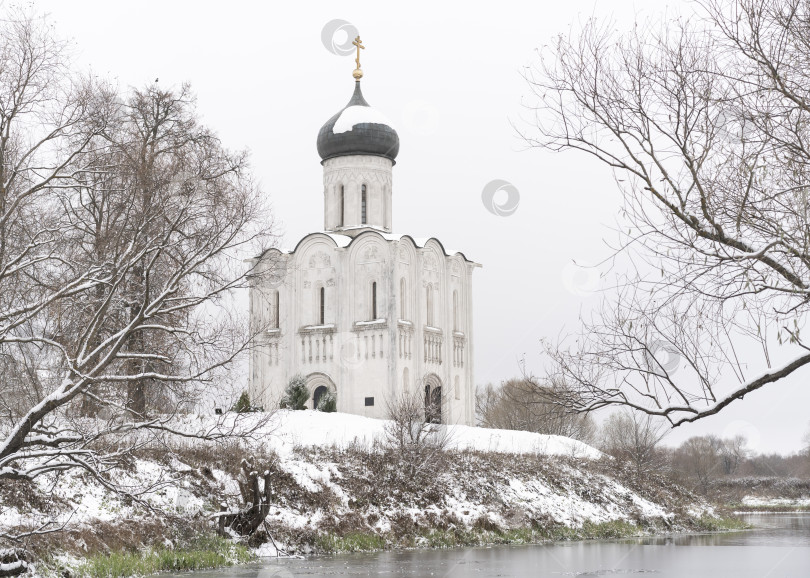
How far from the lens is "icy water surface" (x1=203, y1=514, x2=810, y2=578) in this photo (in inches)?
588

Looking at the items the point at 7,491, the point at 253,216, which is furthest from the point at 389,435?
the point at 253,216

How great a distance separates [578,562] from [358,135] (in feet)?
76.6

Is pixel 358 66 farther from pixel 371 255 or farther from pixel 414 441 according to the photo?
pixel 414 441

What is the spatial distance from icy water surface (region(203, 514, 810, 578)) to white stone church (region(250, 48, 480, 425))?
44.1ft

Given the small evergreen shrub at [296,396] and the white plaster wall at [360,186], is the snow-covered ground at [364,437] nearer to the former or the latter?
the small evergreen shrub at [296,396]

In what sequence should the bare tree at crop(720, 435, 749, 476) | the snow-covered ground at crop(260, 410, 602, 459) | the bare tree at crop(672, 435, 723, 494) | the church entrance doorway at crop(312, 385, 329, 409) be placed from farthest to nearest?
1. the bare tree at crop(720, 435, 749, 476)
2. the bare tree at crop(672, 435, 723, 494)
3. the church entrance doorway at crop(312, 385, 329, 409)
4. the snow-covered ground at crop(260, 410, 602, 459)

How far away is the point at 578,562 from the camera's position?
1720cm

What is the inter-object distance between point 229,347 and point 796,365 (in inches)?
272

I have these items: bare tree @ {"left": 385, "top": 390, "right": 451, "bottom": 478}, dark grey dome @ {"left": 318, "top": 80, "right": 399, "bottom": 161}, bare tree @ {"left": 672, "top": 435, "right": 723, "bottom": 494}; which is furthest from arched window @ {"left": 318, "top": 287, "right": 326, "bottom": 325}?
bare tree @ {"left": 672, "top": 435, "right": 723, "bottom": 494}

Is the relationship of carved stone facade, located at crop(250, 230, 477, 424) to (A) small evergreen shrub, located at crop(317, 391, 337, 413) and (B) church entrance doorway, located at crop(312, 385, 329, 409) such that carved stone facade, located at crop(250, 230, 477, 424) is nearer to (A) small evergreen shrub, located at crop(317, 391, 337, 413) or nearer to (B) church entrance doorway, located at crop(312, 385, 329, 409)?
(B) church entrance doorway, located at crop(312, 385, 329, 409)

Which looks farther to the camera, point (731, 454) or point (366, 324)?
point (731, 454)

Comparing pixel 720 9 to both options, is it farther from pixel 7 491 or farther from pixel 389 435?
pixel 389 435

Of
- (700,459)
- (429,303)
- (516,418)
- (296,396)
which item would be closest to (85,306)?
(296,396)

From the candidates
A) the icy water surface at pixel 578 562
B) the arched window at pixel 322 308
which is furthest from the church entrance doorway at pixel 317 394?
the icy water surface at pixel 578 562
